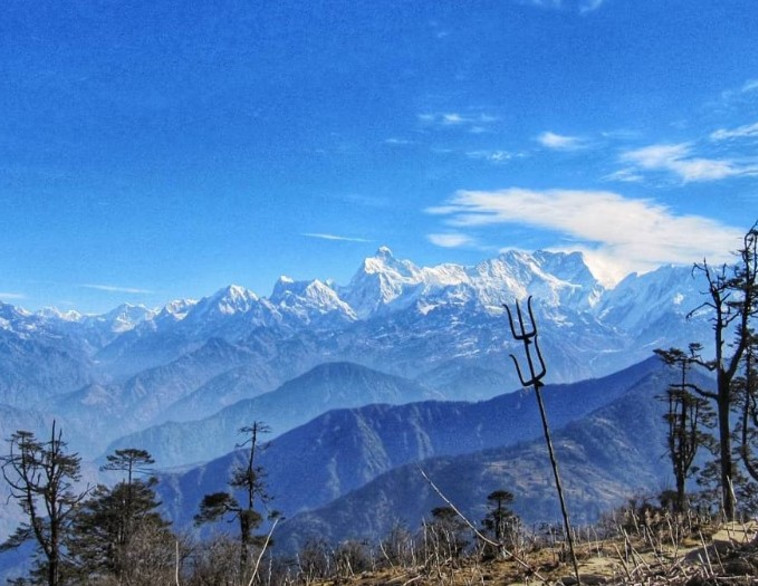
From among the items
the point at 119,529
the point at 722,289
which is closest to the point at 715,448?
the point at 722,289

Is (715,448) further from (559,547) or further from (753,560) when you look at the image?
(753,560)

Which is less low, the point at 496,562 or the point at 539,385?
the point at 539,385

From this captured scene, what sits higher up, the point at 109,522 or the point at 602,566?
the point at 109,522

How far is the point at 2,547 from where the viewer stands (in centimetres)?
3716

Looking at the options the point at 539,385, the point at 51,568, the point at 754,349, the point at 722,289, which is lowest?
the point at 51,568

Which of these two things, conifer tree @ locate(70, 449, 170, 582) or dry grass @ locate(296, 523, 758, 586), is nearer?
dry grass @ locate(296, 523, 758, 586)

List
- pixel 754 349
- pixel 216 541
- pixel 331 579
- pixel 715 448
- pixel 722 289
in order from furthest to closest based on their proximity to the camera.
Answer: pixel 715 448
pixel 216 541
pixel 754 349
pixel 722 289
pixel 331 579

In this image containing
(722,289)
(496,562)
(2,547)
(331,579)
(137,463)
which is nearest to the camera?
(496,562)

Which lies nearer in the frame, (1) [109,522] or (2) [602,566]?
(2) [602,566]

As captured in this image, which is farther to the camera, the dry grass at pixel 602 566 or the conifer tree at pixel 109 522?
the conifer tree at pixel 109 522

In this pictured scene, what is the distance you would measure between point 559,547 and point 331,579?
402 cm

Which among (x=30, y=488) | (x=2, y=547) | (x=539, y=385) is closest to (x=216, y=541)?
(x=30, y=488)

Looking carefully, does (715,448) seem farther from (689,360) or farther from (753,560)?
(753,560)

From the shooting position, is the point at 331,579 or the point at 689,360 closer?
the point at 331,579
